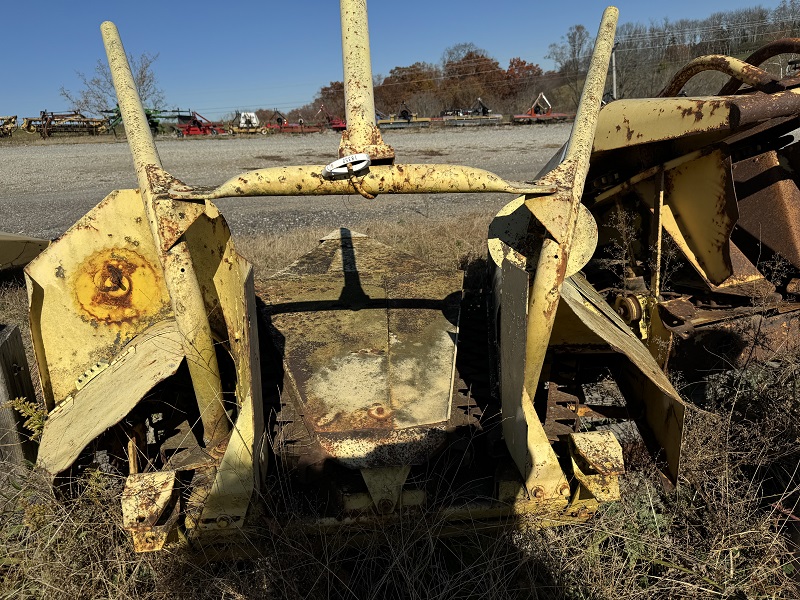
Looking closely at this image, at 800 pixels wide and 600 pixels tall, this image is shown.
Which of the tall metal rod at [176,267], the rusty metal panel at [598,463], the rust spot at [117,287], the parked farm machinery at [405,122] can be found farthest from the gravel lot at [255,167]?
the rusty metal panel at [598,463]

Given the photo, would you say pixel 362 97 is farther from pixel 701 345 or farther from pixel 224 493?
pixel 701 345

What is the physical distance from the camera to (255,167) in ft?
47.6

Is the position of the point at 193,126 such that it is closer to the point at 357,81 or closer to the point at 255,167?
the point at 255,167

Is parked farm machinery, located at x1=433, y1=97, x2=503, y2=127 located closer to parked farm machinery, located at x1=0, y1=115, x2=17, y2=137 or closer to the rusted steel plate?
parked farm machinery, located at x1=0, y1=115, x2=17, y2=137

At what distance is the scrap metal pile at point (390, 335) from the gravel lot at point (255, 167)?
4035mm

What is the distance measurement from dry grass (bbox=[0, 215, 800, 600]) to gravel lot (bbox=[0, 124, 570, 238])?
191 inches

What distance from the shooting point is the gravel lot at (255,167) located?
934cm

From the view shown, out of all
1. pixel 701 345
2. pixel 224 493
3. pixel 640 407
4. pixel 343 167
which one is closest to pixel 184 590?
Answer: pixel 224 493

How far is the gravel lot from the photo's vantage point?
934 cm

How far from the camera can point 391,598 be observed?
2021 mm

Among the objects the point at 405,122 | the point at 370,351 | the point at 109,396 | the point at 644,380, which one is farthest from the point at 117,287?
the point at 405,122

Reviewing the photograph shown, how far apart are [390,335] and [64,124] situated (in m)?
29.9

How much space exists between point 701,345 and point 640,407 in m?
0.88

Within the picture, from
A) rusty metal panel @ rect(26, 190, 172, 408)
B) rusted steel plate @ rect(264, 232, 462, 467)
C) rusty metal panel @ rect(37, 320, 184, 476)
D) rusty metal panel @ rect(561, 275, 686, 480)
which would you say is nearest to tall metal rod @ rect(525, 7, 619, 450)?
rusty metal panel @ rect(561, 275, 686, 480)
